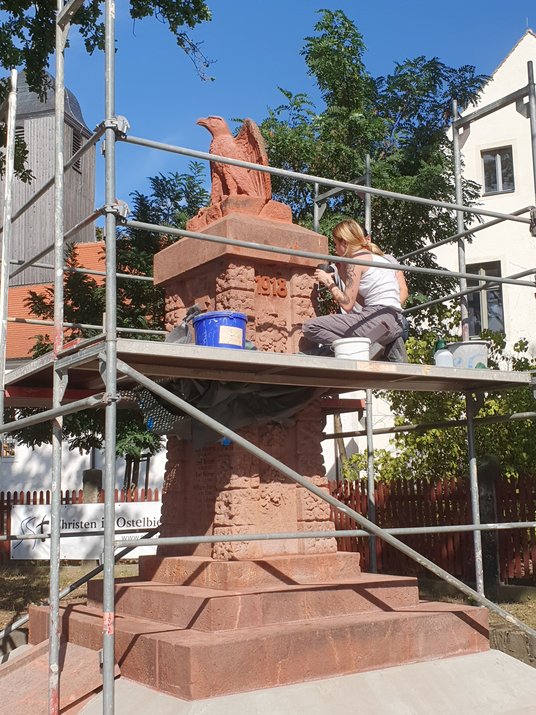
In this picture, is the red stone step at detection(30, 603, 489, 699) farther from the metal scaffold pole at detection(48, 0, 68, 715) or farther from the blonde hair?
the blonde hair

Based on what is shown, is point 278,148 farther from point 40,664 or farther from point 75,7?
point 40,664

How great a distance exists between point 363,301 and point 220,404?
1483 millimetres

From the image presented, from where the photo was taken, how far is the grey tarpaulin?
21.3 feet

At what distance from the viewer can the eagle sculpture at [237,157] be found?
24.5 ft

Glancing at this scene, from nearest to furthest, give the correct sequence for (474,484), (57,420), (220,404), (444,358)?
1. (57,420)
2. (220,404)
3. (444,358)
4. (474,484)

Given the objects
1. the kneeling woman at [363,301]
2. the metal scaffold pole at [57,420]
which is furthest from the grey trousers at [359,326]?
the metal scaffold pole at [57,420]

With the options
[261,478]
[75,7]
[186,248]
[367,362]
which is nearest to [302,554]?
[261,478]

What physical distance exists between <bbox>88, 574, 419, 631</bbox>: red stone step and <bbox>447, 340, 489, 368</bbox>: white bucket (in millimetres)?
1761

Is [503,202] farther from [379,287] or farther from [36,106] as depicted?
[36,106]

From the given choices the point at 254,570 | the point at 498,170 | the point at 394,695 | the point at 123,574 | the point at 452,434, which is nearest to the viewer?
the point at 394,695

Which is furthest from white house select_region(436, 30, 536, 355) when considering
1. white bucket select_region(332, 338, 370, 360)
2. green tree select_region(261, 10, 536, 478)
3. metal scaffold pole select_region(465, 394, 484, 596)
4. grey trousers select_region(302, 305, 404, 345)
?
white bucket select_region(332, 338, 370, 360)

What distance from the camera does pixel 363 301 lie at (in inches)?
278

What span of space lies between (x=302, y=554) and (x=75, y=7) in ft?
14.0

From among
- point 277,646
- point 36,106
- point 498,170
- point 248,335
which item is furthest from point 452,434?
point 36,106
